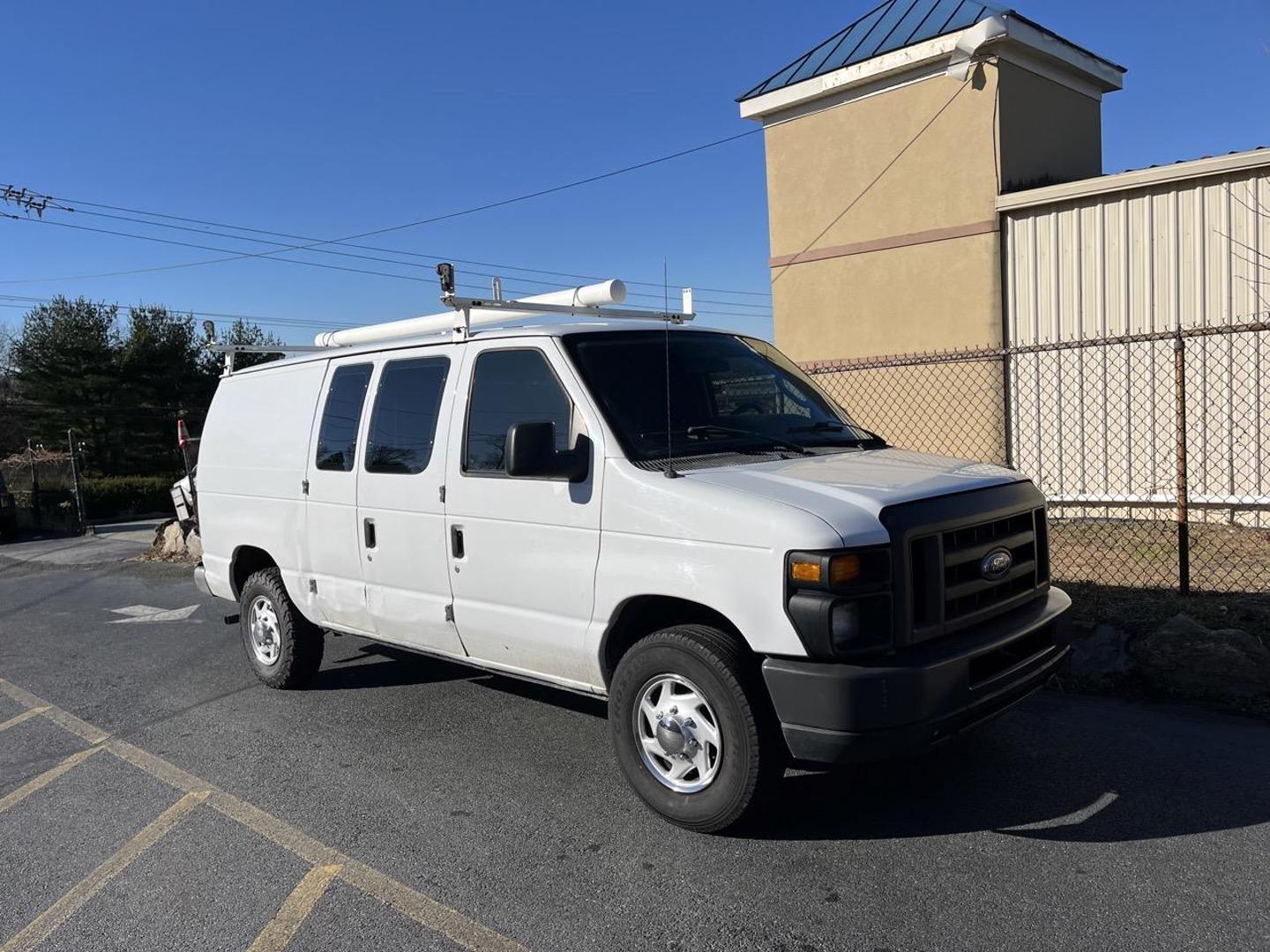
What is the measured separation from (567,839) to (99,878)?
1.84 meters

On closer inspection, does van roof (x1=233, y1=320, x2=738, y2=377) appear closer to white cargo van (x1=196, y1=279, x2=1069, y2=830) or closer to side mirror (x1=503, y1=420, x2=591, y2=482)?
white cargo van (x1=196, y1=279, x2=1069, y2=830)

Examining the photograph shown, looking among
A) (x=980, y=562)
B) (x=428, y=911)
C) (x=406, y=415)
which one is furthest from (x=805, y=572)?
(x=406, y=415)

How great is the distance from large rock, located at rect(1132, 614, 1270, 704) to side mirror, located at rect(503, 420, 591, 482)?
3547 mm

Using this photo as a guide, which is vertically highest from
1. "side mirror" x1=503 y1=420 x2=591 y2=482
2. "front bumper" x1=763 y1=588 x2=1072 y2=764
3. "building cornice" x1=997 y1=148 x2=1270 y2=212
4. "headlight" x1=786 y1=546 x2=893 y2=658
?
"building cornice" x1=997 y1=148 x2=1270 y2=212

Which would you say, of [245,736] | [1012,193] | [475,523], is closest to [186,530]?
Answer: [245,736]

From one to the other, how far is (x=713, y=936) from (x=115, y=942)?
6.71 ft

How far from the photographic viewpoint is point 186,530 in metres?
13.0

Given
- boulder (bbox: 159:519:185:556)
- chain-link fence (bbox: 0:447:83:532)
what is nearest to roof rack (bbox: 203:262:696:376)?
boulder (bbox: 159:519:185:556)

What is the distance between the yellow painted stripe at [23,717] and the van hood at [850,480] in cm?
477

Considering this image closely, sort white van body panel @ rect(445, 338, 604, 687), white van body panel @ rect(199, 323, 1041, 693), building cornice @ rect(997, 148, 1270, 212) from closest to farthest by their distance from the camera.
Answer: white van body panel @ rect(199, 323, 1041, 693) → white van body panel @ rect(445, 338, 604, 687) → building cornice @ rect(997, 148, 1270, 212)

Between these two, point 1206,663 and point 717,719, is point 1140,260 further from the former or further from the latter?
point 717,719

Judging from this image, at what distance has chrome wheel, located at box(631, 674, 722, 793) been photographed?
3820 mm

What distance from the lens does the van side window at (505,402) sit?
4465 millimetres

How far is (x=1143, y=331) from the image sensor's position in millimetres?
9602
